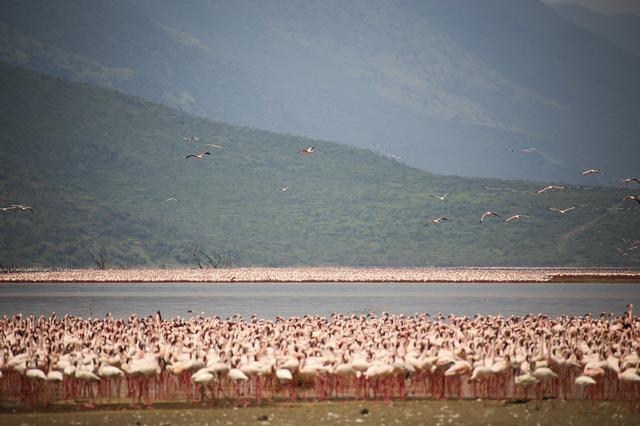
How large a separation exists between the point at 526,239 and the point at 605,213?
16967 mm

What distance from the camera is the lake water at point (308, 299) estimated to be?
200 feet

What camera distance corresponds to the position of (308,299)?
75.1 metres

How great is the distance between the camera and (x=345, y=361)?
26703 mm

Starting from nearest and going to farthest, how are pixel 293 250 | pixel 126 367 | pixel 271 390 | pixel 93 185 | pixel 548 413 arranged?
1. pixel 548 413
2. pixel 126 367
3. pixel 271 390
4. pixel 293 250
5. pixel 93 185

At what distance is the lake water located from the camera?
2405 inches

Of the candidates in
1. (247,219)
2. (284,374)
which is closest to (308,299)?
(284,374)

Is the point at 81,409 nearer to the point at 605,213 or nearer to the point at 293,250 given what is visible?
the point at 293,250

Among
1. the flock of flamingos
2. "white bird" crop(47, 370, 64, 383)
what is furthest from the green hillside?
"white bird" crop(47, 370, 64, 383)

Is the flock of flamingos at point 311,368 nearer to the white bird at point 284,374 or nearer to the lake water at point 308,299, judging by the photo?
the white bird at point 284,374

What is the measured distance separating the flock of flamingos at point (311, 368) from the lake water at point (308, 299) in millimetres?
24899

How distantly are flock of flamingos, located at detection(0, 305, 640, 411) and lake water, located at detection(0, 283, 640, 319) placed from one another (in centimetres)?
2490

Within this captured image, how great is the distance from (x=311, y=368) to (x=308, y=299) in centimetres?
4935

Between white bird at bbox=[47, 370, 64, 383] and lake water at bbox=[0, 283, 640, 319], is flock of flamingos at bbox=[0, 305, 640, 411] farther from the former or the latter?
lake water at bbox=[0, 283, 640, 319]

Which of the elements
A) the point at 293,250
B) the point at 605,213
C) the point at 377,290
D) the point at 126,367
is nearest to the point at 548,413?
the point at 126,367
